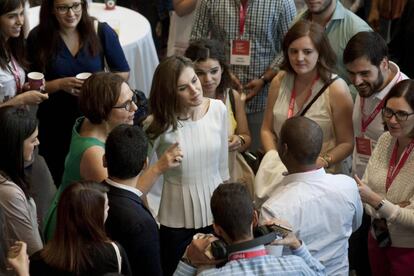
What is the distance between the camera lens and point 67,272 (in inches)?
90.4

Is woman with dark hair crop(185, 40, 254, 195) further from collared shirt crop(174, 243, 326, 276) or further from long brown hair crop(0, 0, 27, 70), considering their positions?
collared shirt crop(174, 243, 326, 276)

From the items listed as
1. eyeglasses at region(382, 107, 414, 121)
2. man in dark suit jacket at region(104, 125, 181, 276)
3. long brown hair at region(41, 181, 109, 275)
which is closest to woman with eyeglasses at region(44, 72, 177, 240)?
man in dark suit jacket at region(104, 125, 181, 276)

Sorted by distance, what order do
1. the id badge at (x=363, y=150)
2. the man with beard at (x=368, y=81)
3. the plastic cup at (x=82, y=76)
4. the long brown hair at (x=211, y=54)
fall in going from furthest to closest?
the plastic cup at (x=82, y=76), the long brown hair at (x=211, y=54), the id badge at (x=363, y=150), the man with beard at (x=368, y=81)

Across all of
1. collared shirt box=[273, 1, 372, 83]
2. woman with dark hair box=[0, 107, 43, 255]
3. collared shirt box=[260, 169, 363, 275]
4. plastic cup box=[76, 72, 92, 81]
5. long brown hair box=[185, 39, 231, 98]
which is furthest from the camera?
collared shirt box=[273, 1, 372, 83]

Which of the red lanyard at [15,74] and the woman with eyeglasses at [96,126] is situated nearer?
the woman with eyeglasses at [96,126]

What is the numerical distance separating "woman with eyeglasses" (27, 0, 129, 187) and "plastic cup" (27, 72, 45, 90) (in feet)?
0.40

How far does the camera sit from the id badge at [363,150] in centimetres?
339

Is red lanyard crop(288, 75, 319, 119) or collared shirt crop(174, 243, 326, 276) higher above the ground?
red lanyard crop(288, 75, 319, 119)

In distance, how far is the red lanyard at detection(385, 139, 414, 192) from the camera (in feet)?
9.80

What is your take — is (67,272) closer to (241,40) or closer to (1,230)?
(1,230)

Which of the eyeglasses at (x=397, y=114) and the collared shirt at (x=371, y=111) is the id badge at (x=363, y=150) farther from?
the eyeglasses at (x=397, y=114)

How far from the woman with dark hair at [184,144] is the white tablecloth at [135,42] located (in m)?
1.81

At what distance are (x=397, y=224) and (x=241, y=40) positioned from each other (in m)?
1.64

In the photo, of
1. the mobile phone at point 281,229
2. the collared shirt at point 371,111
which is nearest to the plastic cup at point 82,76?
the collared shirt at point 371,111
